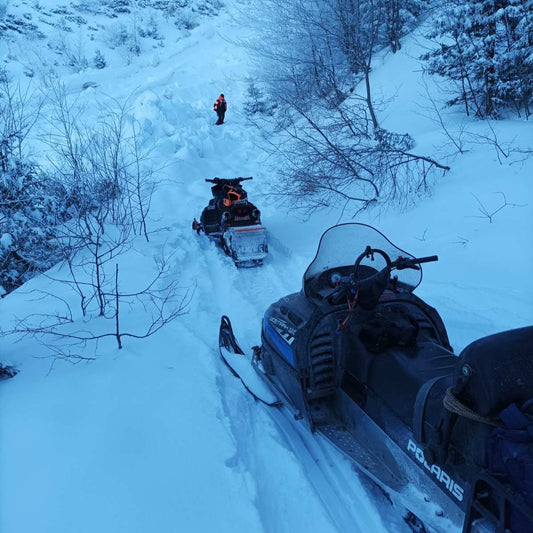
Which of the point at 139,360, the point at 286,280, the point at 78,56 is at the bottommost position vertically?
the point at 286,280

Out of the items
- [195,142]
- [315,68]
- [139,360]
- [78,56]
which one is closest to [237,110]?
[195,142]

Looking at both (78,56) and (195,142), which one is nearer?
(195,142)

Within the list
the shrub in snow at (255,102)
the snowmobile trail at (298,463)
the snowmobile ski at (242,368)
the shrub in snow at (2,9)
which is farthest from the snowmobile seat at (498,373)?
the shrub in snow at (2,9)

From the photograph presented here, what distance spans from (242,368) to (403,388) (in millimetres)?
1720

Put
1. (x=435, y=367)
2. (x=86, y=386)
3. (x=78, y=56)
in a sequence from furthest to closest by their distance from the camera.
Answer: (x=78, y=56)
(x=86, y=386)
(x=435, y=367)

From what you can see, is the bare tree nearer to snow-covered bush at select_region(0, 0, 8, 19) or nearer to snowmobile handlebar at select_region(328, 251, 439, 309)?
snowmobile handlebar at select_region(328, 251, 439, 309)

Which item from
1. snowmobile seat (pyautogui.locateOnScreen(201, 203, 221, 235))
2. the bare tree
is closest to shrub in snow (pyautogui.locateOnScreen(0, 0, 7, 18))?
the bare tree

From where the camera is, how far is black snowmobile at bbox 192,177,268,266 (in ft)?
19.5

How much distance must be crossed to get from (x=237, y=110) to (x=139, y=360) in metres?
15.8

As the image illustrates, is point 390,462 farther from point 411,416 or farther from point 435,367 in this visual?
point 435,367

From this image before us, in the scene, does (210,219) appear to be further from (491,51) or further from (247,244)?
(491,51)

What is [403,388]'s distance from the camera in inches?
78.7

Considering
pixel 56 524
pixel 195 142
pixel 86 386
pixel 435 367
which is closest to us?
pixel 56 524

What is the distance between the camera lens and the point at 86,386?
2818mm
